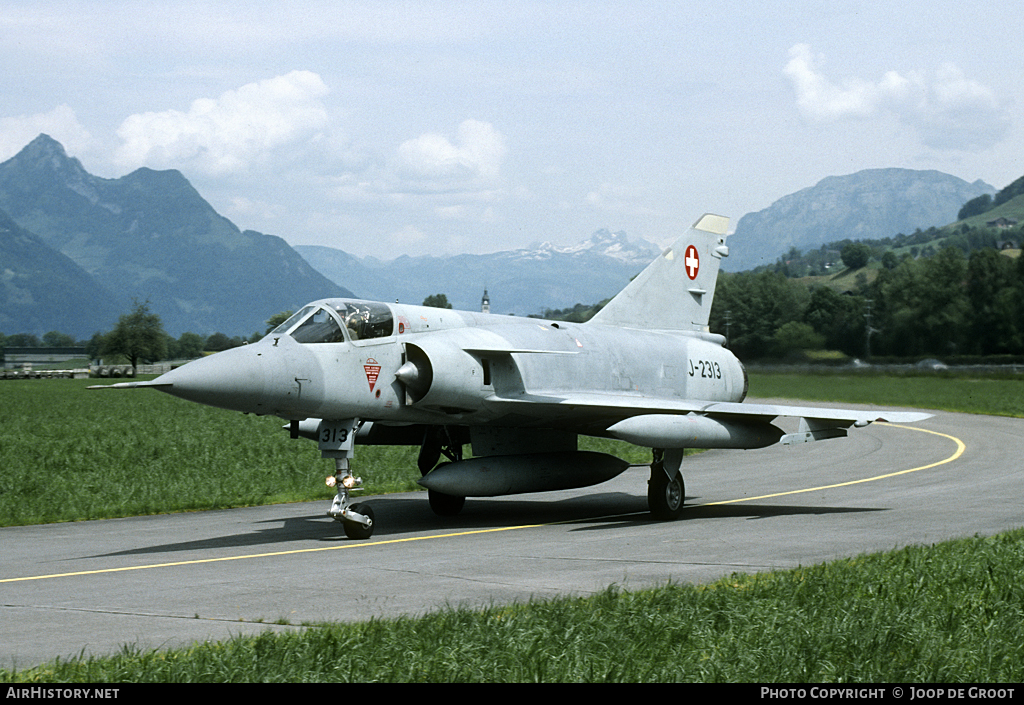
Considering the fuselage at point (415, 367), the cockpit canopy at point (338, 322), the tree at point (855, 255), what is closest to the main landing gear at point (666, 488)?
the fuselage at point (415, 367)

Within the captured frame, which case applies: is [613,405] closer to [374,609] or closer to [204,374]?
[204,374]

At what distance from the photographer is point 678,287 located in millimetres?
18906

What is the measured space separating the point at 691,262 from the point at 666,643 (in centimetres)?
1365

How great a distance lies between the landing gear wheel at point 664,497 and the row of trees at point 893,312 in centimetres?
2759

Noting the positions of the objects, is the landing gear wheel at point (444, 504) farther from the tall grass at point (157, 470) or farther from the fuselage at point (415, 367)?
the tall grass at point (157, 470)

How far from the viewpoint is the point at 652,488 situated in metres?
14.6

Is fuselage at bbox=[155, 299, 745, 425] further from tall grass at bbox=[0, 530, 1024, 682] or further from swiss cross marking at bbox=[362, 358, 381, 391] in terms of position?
tall grass at bbox=[0, 530, 1024, 682]

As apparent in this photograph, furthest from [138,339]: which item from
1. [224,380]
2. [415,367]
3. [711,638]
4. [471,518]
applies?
[711,638]

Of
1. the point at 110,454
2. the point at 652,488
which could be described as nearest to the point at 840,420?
the point at 652,488

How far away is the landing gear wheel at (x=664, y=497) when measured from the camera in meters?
14.5

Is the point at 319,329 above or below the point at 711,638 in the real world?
above

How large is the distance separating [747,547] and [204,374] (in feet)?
20.7

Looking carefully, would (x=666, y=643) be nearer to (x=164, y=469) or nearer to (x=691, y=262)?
(x=691, y=262)

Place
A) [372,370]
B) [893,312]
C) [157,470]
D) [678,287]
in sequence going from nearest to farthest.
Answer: [372,370] → [678,287] → [157,470] → [893,312]
